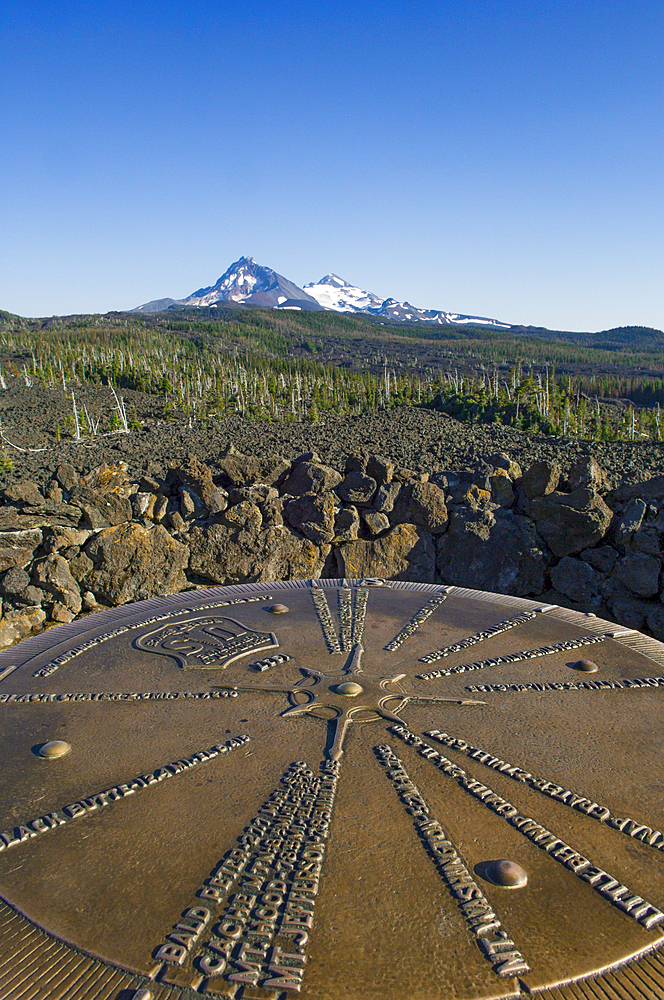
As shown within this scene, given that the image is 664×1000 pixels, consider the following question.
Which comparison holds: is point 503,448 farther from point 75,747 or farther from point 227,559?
point 75,747

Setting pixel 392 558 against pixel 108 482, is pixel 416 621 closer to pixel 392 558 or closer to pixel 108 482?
pixel 392 558

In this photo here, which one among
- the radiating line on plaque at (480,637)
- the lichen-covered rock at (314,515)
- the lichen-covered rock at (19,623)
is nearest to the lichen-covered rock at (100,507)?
the lichen-covered rock at (19,623)

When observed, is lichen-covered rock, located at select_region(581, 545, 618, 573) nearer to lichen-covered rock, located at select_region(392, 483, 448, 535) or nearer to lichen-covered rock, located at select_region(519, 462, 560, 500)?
lichen-covered rock, located at select_region(519, 462, 560, 500)

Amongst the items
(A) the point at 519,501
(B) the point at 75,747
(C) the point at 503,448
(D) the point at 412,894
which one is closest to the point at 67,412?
(C) the point at 503,448

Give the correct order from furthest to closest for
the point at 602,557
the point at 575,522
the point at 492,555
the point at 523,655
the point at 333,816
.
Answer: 1. the point at 492,555
2. the point at 575,522
3. the point at 602,557
4. the point at 523,655
5. the point at 333,816

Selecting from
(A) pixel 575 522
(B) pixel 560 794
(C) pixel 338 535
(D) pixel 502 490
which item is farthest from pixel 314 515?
(B) pixel 560 794

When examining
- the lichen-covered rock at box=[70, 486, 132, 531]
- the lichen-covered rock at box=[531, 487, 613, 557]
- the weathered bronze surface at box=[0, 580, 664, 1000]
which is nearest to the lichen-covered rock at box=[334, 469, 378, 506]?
the lichen-covered rock at box=[531, 487, 613, 557]
